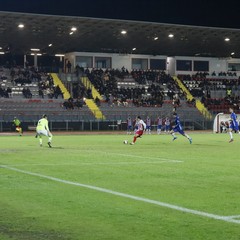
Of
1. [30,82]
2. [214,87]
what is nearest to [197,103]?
[214,87]

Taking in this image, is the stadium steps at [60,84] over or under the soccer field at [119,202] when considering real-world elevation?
over

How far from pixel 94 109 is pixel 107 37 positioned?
9339mm

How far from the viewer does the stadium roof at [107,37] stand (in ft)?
181

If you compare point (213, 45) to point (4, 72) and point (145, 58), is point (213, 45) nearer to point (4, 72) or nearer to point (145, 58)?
point (145, 58)

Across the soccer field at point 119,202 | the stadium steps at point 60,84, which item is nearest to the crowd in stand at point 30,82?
the stadium steps at point 60,84

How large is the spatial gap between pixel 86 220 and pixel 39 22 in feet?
158

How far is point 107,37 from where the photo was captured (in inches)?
2489

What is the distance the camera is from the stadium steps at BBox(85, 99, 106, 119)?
57.9 metres

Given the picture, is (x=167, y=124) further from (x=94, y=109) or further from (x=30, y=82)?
(x=30, y=82)

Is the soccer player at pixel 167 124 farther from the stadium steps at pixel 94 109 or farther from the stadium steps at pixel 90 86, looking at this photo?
the stadium steps at pixel 90 86

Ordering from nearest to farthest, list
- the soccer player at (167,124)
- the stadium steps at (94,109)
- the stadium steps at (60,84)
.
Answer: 1. the soccer player at (167,124)
2. the stadium steps at (94,109)
3. the stadium steps at (60,84)

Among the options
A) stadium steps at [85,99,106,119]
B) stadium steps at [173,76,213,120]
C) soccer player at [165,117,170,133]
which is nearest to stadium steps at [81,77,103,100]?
stadium steps at [85,99,106,119]

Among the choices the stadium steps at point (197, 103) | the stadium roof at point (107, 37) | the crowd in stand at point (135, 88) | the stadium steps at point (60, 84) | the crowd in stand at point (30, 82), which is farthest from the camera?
the stadium steps at point (197, 103)

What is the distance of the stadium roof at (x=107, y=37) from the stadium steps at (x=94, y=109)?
7511mm
